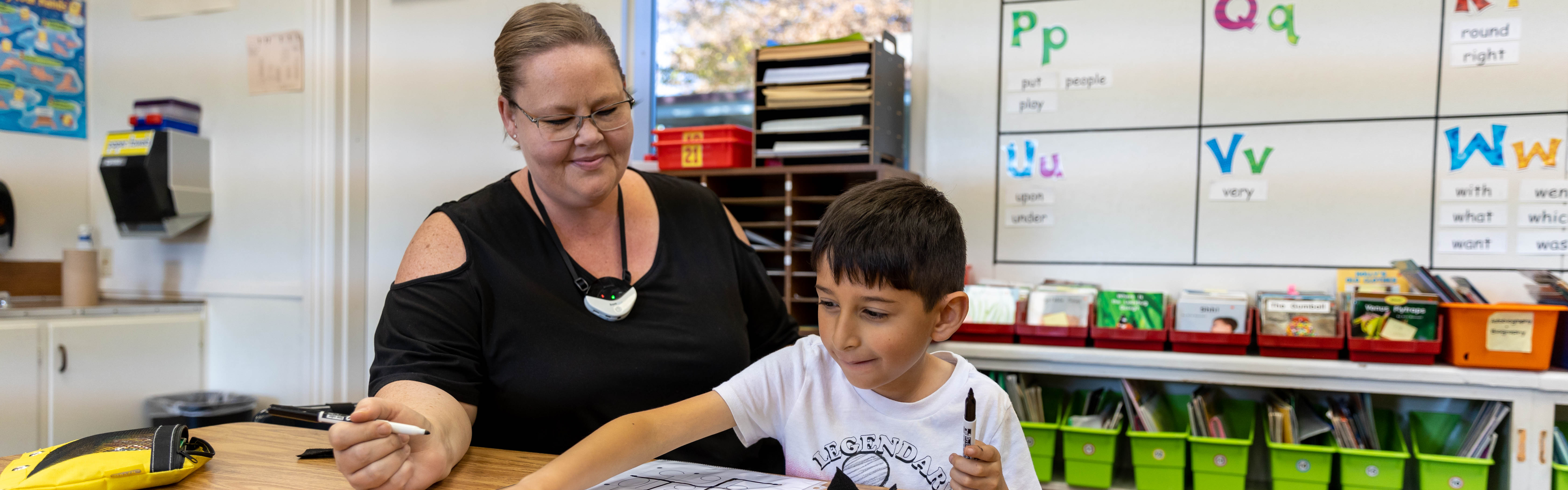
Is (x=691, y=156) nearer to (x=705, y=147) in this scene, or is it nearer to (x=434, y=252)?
(x=705, y=147)

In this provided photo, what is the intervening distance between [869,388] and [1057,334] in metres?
1.26

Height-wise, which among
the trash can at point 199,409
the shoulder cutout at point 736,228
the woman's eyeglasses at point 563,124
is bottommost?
the trash can at point 199,409

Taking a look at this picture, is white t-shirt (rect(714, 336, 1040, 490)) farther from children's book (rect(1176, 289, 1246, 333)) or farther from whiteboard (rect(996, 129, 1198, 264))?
whiteboard (rect(996, 129, 1198, 264))

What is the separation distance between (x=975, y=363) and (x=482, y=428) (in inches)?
51.7

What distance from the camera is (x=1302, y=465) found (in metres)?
2.04

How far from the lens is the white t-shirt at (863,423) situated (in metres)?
1.08

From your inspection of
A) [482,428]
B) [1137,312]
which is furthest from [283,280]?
[1137,312]

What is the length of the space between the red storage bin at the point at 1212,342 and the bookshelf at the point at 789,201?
814mm

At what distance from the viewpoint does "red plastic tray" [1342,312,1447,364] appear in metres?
1.93

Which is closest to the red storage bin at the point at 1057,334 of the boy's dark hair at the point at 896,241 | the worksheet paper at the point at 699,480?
the boy's dark hair at the point at 896,241

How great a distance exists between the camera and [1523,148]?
221 cm

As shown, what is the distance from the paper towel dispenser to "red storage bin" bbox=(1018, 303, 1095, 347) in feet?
9.97

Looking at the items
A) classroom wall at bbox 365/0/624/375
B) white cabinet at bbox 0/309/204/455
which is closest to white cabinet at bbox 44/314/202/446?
white cabinet at bbox 0/309/204/455

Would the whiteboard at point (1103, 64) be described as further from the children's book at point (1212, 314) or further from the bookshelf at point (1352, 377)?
the bookshelf at point (1352, 377)
